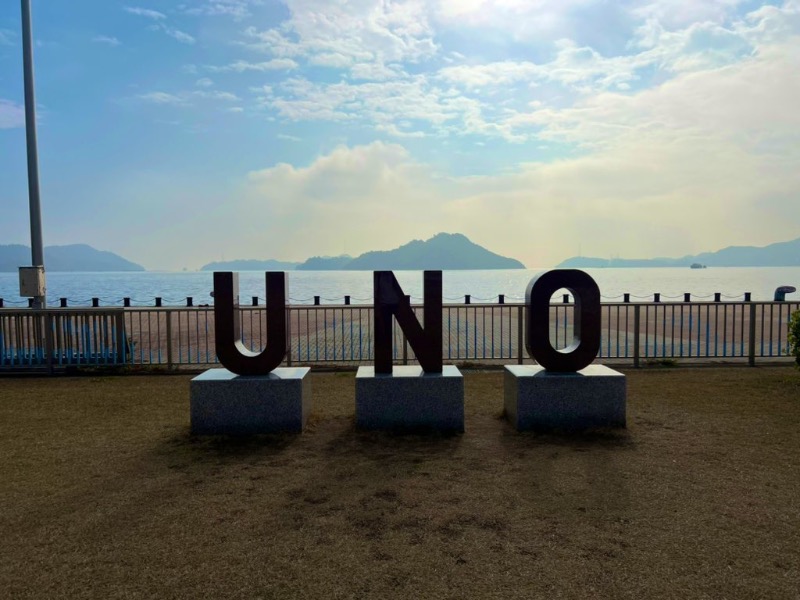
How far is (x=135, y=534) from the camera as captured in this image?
13.8 feet

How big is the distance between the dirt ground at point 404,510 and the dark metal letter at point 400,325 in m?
1.01

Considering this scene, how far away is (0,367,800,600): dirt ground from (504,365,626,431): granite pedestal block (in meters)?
0.26

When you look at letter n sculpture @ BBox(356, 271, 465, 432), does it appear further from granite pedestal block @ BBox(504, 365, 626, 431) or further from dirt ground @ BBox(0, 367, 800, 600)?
granite pedestal block @ BBox(504, 365, 626, 431)

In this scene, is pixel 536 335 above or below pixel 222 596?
above

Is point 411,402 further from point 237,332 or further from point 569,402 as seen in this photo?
point 237,332

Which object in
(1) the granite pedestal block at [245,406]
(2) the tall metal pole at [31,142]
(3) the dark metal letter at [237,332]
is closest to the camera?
(1) the granite pedestal block at [245,406]

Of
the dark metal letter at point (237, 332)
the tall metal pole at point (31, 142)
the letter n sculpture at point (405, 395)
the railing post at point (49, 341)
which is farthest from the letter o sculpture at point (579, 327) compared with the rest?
the tall metal pole at point (31, 142)

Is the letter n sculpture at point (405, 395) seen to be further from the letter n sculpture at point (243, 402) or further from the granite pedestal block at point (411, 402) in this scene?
the letter n sculpture at point (243, 402)

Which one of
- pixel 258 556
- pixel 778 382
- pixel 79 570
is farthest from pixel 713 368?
pixel 79 570

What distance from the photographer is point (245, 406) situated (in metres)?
6.98

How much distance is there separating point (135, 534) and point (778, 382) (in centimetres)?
1044

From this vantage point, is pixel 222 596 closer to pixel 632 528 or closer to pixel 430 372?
pixel 632 528

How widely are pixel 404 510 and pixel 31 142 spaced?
1299cm

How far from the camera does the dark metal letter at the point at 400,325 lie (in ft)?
23.7
